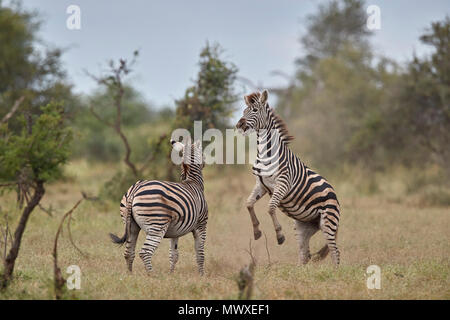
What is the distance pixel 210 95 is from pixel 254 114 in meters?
6.08

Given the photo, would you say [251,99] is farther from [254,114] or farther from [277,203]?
[277,203]

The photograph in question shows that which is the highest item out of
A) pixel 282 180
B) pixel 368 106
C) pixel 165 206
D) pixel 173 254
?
pixel 368 106

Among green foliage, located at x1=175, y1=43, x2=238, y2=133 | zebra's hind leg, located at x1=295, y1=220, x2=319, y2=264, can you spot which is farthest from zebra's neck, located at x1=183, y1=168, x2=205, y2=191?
green foliage, located at x1=175, y1=43, x2=238, y2=133

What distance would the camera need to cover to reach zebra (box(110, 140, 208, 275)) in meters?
7.53

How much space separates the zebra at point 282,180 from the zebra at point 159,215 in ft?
2.91

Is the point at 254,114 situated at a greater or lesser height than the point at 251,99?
lesser

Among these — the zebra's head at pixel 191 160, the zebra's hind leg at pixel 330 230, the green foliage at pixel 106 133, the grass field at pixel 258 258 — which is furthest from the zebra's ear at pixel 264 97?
the green foliage at pixel 106 133

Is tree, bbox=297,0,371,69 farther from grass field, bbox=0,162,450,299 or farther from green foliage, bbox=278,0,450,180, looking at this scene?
grass field, bbox=0,162,450,299

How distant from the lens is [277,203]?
8602 millimetres

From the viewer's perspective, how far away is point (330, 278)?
24.2 feet

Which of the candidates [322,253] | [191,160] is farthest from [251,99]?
[322,253]

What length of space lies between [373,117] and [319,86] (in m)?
15.1
